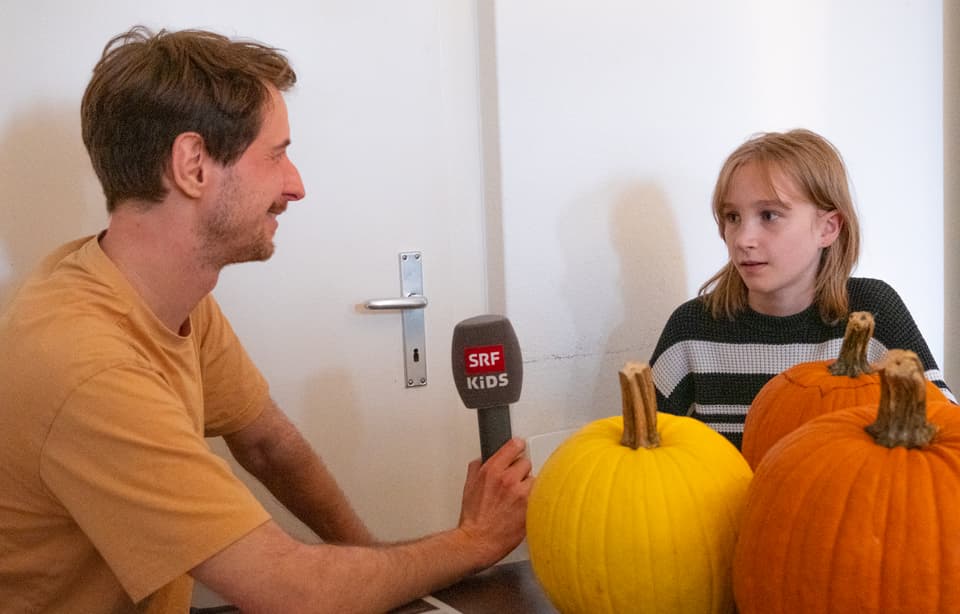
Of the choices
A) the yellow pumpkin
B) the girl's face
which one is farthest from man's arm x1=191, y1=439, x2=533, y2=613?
the girl's face

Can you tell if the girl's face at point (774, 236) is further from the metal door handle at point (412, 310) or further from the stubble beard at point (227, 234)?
the stubble beard at point (227, 234)

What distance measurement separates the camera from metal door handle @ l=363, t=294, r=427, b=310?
196 centimetres

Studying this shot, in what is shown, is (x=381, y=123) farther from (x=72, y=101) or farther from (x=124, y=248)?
(x=124, y=248)

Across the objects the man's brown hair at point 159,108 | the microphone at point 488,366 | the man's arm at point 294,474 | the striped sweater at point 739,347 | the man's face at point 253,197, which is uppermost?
the man's brown hair at point 159,108

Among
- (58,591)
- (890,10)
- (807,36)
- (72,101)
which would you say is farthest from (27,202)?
(890,10)

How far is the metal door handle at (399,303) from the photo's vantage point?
1.96m

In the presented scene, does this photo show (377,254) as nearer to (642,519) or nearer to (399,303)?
(399,303)

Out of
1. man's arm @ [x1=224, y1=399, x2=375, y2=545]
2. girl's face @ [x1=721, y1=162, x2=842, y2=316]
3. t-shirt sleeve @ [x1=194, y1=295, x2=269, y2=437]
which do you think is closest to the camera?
t-shirt sleeve @ [x1=194, y1=295, x2=269, y2=437]

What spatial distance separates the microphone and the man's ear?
44 cm

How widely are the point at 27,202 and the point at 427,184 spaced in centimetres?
77

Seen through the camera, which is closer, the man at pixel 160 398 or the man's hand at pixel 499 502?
the man at pixel 160 398

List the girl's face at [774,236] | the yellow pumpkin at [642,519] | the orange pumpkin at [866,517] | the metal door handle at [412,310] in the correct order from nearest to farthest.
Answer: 1. the orange pumpkin at [866,517]
2. the yellow pumpkin at [642,519]
3. the girl's face at [774,236]
4. the metal door handle at [412,310]

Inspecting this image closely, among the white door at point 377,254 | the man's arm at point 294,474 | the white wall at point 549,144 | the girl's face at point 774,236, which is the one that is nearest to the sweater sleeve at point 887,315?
the girl's face at point 774,236

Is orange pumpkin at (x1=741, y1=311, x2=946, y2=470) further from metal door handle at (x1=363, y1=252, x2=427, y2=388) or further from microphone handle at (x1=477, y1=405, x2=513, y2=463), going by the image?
metal door handle at (x1=363, y1=252, x2=427, y2=388)
